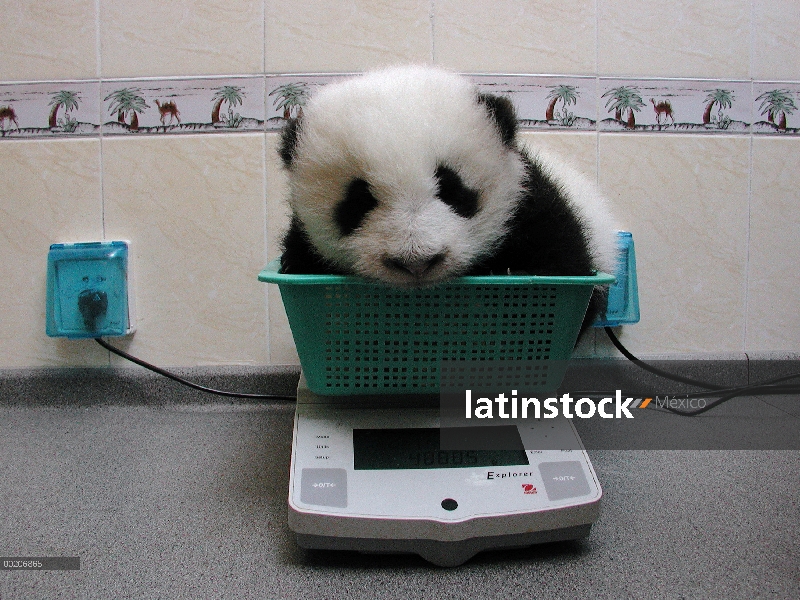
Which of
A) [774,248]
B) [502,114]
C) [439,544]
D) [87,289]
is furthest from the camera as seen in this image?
[774,248]

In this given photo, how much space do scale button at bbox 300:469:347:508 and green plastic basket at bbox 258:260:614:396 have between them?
0.11 m

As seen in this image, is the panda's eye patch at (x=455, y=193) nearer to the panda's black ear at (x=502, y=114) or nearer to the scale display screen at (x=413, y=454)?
the panda's black ear at (x=502, y=114)

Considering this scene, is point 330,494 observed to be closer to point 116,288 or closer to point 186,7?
point 116,288

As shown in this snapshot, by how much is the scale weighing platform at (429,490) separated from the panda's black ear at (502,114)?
0.39 metres

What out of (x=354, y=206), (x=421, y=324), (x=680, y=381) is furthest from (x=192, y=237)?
(x=680, y=381)

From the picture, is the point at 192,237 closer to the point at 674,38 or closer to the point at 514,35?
the point at 514,35

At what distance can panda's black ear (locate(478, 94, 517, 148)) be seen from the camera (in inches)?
26.5

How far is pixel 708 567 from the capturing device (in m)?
0.54

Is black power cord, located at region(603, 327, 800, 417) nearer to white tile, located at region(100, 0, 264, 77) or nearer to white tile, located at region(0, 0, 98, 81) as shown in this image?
white tile, located at region(100, 0, 264, 77)

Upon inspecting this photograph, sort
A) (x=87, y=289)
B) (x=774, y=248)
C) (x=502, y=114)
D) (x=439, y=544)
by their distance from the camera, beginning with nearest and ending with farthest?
(x=439, y=544) < (x=502, y=114) < (x=87, y=289) < (x=774, y=248)

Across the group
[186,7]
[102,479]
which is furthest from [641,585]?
[186,7]

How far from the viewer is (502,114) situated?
676 millimetres

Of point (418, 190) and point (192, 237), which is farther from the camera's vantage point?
point (192, 237)

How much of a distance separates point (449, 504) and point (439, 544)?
0.14ft
